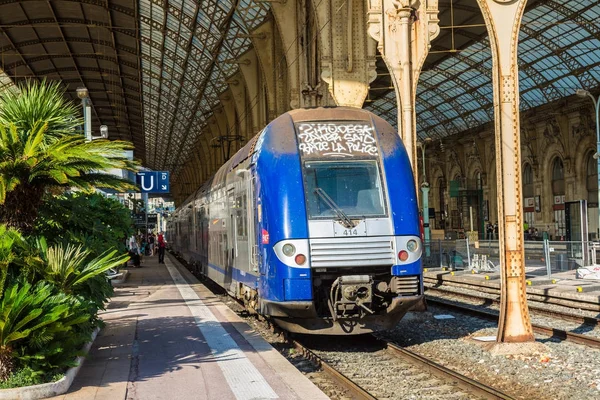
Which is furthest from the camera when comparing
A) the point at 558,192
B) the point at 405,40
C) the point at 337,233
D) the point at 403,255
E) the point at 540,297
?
the point at 558,192

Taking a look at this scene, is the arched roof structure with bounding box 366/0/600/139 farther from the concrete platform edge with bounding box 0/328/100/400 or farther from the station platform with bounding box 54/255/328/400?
the concrete platform edge with bounding box 0/328/100/400

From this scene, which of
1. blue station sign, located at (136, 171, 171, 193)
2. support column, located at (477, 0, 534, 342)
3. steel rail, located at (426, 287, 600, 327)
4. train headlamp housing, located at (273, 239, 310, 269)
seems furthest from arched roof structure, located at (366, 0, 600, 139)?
train headlamp housing, located at (273, 239, 310, 269)

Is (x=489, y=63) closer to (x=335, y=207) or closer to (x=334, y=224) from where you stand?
(x=335, y=207)

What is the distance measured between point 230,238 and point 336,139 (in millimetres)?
4941

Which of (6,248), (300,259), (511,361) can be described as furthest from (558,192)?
(6,248)

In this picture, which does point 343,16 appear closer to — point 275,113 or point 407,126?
point 407,126

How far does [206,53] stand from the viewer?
4656 cm

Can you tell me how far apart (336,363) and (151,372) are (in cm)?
290

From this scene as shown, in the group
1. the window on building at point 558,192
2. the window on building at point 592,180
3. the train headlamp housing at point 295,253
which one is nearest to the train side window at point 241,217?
the train headlamp housing at point 295,253

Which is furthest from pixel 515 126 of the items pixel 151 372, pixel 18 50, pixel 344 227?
pixel 18 50

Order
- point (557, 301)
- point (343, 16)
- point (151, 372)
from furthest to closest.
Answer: point (343, 16)
point (557, 301)
point (151, 372)

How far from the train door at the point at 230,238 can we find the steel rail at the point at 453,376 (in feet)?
15.8

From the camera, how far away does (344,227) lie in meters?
10.6

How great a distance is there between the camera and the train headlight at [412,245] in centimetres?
1074
